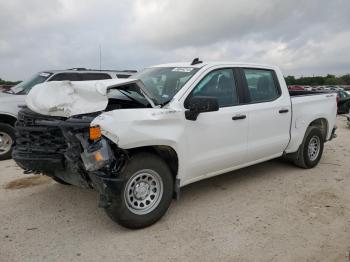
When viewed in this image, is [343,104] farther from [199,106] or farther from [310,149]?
[199,106]

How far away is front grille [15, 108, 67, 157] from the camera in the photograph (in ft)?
13.3

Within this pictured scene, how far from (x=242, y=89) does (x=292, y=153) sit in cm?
203

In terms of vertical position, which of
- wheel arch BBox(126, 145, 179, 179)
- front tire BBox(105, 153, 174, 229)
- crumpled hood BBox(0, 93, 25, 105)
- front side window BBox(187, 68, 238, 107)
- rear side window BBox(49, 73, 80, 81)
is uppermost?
rear side window BBox(49, 73, 80, 81)

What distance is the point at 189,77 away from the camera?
15.2 ft

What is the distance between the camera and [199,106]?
419 centimetres

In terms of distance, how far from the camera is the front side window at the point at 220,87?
4.67 meters

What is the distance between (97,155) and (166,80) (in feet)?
5.61

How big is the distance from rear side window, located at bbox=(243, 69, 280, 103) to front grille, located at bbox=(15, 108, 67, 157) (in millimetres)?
2724

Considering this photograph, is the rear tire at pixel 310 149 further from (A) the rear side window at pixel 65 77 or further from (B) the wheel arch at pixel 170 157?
(A) the rear side window at pixel 65 77

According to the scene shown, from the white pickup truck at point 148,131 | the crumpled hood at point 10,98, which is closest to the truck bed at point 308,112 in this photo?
the white pickup truck at point 148,131

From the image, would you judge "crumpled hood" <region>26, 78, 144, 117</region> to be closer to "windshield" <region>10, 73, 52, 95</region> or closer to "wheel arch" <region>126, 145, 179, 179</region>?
"wheel arch" <region>126, 145, 179, 179</region>

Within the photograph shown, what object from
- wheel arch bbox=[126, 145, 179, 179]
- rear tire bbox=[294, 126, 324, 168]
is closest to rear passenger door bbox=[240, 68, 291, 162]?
rear tire bbox=[294, 126, 324, 168]

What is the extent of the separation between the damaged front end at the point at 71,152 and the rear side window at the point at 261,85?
235cm

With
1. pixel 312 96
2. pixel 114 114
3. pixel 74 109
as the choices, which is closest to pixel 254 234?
pixel 114 114
